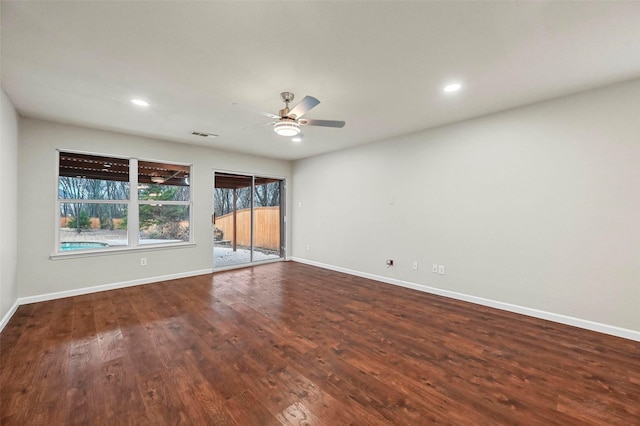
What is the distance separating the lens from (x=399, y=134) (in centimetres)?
455

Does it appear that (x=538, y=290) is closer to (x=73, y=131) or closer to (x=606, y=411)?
(x=606, y=411)

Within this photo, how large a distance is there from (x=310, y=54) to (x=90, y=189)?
4.16m

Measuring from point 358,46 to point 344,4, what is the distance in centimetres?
45

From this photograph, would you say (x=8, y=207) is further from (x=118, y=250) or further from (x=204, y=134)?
(x=204, y=134)

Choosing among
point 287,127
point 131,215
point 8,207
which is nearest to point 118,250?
point 131,215

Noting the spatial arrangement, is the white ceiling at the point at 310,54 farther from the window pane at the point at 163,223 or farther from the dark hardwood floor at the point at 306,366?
the dark hardwood floor at the point at 306,366

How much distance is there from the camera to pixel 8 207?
316 centimetres

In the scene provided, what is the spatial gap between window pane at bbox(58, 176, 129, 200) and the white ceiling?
979 millimetres

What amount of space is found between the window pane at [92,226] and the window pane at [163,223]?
0.29m

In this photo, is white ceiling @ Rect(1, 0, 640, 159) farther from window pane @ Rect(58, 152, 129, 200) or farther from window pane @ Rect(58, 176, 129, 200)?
window pane @ Rect(58, 176, 129, 200)

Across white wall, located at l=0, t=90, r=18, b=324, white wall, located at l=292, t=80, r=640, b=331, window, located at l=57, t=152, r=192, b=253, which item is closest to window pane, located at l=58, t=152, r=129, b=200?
window, located at l=57, t=152, r=192, b=253

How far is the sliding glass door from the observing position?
5.92 metres

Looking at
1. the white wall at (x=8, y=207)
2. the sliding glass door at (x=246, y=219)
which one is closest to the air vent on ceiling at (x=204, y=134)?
the sliding glass door at (x=246, y=219)

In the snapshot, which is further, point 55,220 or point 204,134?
point 204,134
